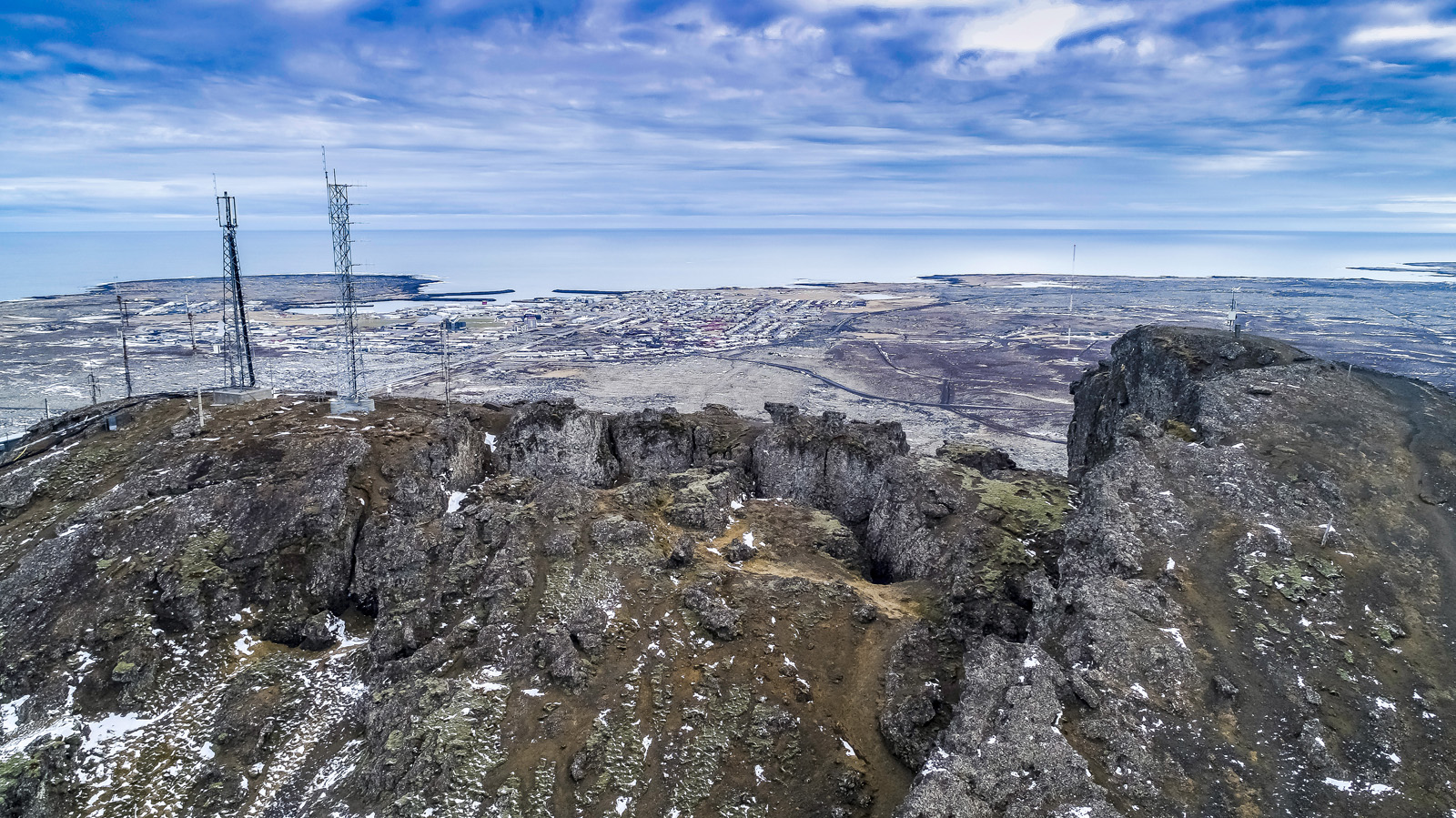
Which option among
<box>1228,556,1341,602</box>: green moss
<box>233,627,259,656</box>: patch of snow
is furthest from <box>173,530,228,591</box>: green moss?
<box>1228,556,1341,602</box>: green moss

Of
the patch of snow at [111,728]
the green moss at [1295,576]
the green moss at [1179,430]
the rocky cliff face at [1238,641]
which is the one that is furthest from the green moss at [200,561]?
the green moss at [1179,430]

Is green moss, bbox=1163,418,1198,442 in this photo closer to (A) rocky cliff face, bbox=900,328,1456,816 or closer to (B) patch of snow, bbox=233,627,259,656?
(A) rocky cliff face, bbox=900,328,1456,816

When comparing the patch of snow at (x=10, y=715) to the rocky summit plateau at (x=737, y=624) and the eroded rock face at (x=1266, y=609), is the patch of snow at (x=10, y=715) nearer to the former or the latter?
the rocky summit plateau at (x=737, y=624)

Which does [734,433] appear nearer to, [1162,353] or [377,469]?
[377,469]

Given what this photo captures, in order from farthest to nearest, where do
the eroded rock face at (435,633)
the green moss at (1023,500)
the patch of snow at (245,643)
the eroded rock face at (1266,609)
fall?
the green moss at (1023,500) < the patch of snow at (245,643) < the eroded rock face at (435,633) < the eroded rock face at (1266,609)

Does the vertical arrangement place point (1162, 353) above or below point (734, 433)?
above

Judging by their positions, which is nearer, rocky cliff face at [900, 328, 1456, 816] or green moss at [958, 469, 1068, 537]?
rocky cliff face at [900, 328, 1456, 816]

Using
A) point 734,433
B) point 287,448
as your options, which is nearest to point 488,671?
point 287,448

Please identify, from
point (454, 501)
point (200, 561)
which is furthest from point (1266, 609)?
point (200, 561)
